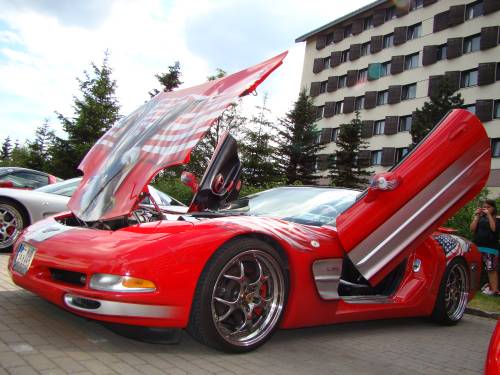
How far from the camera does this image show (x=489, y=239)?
7.57 meters

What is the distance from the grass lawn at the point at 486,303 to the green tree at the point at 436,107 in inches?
995

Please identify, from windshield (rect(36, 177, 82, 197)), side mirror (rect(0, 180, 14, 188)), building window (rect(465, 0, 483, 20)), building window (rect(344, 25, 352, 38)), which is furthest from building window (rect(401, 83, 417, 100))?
side mirror (rect(0, 180, 14, 188))

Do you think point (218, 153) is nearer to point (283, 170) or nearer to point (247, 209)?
point (247, 209)

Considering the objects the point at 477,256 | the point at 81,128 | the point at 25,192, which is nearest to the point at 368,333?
the point at 477,256

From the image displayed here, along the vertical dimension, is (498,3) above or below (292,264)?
above

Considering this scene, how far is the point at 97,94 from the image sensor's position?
93.6 feet

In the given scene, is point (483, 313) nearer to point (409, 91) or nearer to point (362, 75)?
point (409, 91)

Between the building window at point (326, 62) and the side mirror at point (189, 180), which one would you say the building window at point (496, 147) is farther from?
the side mirror at point (189, 180)

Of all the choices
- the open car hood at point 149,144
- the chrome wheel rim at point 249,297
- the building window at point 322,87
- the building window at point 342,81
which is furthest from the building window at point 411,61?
the chrome wheel rim at point 249,297

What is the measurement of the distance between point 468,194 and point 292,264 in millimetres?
1700

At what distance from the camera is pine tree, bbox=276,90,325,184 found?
35.4m

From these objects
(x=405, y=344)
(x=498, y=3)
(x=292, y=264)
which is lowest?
(x=405, y=344)

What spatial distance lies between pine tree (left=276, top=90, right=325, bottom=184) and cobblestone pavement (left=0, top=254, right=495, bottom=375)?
3096 cm

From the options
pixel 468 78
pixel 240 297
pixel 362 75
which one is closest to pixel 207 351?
pixel 240 297
